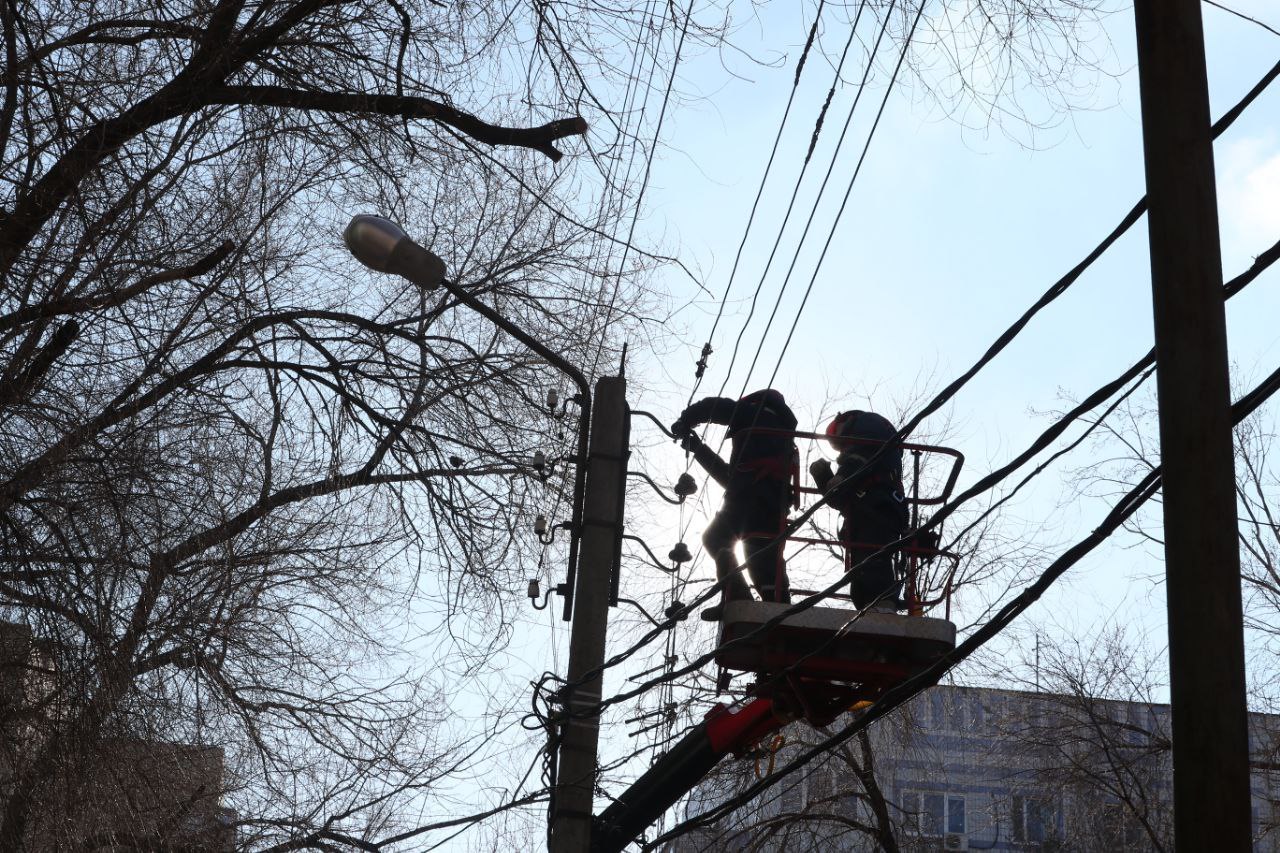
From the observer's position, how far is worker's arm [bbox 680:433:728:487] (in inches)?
330

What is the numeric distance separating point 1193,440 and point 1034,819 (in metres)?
22.4

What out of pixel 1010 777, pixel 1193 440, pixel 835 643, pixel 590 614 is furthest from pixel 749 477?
pixel 1010 777

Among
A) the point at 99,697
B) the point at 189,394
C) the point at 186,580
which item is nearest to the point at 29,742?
the point at 99,697

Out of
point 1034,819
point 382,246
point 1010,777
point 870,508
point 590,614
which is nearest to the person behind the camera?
point 382,246

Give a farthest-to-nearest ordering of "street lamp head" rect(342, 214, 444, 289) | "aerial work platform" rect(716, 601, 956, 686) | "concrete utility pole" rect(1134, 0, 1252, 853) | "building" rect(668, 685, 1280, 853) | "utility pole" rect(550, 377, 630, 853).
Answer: "building" rect(668, 685, 1280, 853) → "aerial work platform" rect(716, 601, 956, 686) → "utility pole" rect(550, 377, 630, 853) → "street lamp head" rect(342, 214, 444, 289) → "concrete utility pole" rect(1134, 0, 1252, 853)

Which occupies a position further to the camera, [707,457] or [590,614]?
[707,457]

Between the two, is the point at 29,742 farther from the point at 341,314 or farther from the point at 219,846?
the point at 341,314

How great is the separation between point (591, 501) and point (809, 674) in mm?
1532

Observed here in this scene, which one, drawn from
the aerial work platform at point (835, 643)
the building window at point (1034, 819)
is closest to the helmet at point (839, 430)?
the aerial work platform at point (835, 643)

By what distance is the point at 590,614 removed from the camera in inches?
291

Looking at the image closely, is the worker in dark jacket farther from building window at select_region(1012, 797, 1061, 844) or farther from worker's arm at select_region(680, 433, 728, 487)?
building window at select_region(1012, 797, 1061, 844)

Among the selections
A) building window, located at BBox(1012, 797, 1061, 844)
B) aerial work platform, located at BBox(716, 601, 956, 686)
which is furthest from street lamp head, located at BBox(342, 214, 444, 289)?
building window, located at BBox(1012, 797, 1061, 844)

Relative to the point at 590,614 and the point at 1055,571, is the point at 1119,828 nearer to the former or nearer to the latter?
the point at 590,614

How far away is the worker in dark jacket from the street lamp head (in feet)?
6.93
